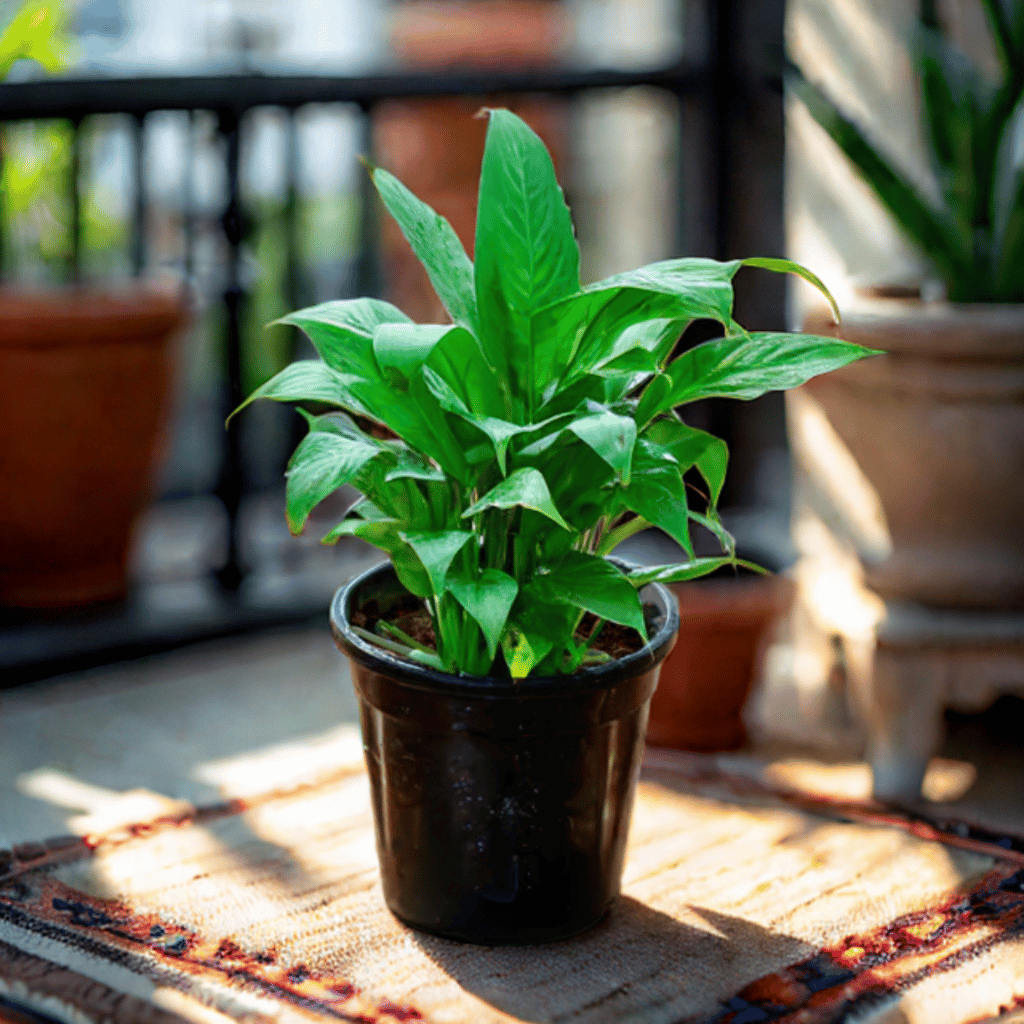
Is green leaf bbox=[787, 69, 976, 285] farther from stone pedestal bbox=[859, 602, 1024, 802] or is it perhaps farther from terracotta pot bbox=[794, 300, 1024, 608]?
stone pedestal bbox=[859, 602, 1024, 802]

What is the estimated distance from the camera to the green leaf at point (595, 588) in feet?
3.98

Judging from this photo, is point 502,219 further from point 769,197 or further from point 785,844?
point 769,197

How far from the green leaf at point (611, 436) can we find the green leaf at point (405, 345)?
0.13m

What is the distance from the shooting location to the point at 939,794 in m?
1.88

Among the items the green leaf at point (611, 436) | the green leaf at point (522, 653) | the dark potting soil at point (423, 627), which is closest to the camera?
the green leaf at point (611, 436)

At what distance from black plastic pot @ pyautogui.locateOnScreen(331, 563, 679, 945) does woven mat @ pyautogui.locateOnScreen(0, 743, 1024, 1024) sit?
47mm

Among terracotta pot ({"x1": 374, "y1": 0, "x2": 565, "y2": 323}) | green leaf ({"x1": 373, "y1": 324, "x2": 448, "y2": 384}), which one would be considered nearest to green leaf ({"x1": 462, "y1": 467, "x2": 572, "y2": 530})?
green leaf ({"x1": 373, "y1": 324, "x2": 448, "y2": 384})

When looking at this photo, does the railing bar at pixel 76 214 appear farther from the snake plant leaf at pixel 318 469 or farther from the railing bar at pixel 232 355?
the snake plant leaf at pixel 318 469

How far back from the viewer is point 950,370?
172 centimetres

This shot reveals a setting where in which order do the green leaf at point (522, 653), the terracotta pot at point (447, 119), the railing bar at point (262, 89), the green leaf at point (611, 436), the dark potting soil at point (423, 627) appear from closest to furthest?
the green leaf at point (611, 436), the green leaf at point (522, 653), the dark potting soil at point (423, 627), the railing bar at point (262, 89), the terracotta pot at point (447, 119)

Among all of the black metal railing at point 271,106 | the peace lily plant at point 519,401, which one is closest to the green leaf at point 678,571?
the peace lily plant at point 519,401

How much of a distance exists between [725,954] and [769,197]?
5.28ft

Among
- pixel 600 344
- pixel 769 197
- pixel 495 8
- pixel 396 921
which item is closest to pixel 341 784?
pixel 396 921

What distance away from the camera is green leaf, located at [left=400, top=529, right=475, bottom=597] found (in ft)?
3.77
